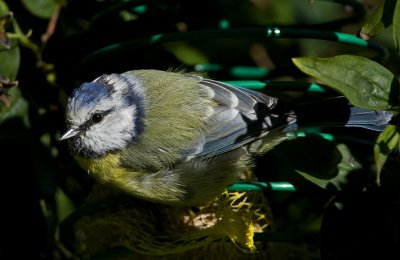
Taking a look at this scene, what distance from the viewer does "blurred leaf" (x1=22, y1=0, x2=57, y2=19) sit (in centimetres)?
211

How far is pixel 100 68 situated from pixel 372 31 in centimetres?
100

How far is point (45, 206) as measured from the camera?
2178mm

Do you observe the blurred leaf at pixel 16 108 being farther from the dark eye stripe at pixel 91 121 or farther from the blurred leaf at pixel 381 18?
the blurred leaf at pixel 381 18

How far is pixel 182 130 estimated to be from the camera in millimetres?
1986

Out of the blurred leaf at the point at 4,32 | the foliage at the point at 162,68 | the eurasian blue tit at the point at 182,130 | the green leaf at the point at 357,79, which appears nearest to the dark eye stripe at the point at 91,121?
the eurasian blue tit at the point at 182,130

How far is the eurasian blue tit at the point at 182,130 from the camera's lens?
1974mm

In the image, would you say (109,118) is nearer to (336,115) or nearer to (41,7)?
(41,7)

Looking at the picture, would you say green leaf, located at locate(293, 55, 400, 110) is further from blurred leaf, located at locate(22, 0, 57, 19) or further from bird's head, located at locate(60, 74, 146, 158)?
blurred leaf, located at locate(22, 0, 57, 19)

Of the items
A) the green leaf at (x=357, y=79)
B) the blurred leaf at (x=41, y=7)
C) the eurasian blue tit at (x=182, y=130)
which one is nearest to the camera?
the green leaf at (x=357, y=79)

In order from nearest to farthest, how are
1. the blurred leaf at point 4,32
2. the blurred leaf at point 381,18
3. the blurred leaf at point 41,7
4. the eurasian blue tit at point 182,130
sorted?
1. the blurred leaf at point 381,18
2. the blurred leaf at point 4,32
3. the eurasian blue tit at point 182,130
4. the blurred leaf at point 41,7

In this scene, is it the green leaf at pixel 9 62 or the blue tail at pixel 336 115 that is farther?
the green leaf at pixel 9 62

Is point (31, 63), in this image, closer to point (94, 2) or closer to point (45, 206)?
point (94, 2)

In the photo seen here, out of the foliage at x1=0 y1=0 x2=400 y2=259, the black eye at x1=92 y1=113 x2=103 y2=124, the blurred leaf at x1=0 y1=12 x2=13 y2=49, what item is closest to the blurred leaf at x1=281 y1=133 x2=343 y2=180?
the foliage at x1=0 y1=0 x2=400 y2=259

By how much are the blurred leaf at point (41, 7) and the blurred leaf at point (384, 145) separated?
1.08m
